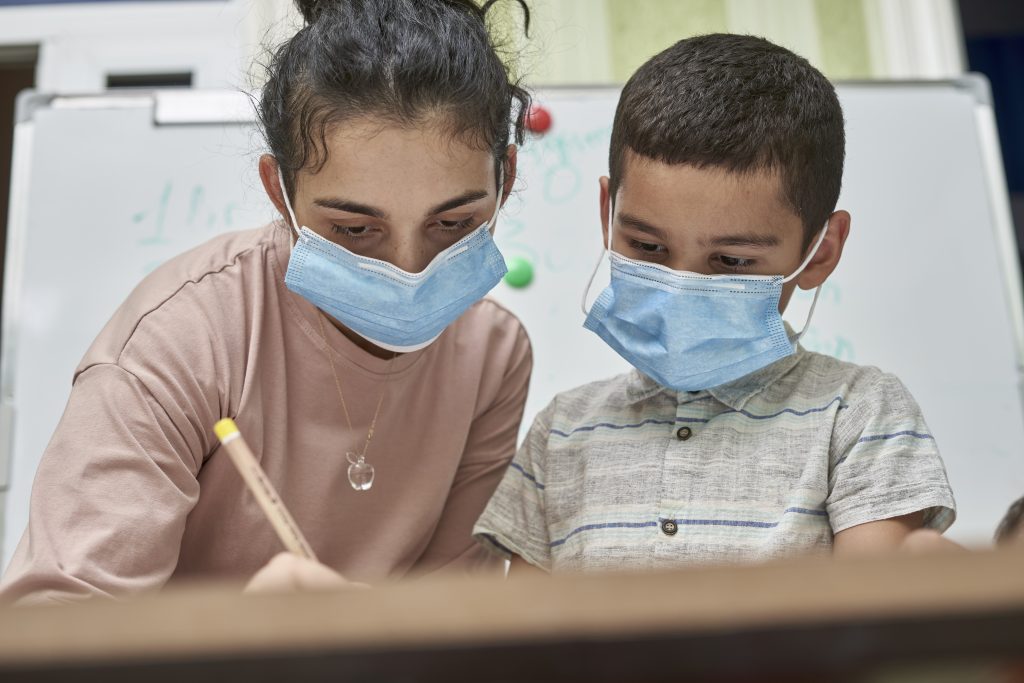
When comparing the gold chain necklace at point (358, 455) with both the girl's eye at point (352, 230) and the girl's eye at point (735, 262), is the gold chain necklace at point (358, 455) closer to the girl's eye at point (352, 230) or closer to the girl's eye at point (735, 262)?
the girl's eye at point (352, 230)

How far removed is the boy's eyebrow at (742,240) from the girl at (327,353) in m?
0.22

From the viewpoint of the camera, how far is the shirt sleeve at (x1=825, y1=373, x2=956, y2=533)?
2.75 ft

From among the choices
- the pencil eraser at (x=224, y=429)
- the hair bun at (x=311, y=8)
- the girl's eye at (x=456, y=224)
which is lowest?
the pencil eraser at (x=224, y=429)

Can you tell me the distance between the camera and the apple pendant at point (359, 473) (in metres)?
1.03

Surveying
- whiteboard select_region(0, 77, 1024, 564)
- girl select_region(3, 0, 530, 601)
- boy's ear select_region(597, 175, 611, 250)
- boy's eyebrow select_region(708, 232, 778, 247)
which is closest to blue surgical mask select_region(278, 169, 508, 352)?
girl select_region(3, 0, 530, 601)

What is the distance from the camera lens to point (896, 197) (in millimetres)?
1621

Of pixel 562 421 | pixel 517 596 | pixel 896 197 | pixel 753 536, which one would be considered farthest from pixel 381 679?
pixel 896 197

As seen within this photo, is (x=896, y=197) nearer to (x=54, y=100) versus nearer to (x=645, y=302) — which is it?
(x=645, y=302)

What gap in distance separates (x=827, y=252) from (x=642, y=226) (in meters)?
0.19

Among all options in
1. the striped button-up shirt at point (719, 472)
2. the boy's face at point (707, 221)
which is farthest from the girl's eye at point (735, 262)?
the striped button-up shirt at point (719, 472)

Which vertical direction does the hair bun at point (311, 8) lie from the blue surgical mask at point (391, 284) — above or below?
above

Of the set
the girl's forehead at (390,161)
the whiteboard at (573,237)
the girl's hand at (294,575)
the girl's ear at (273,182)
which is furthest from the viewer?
the whiteboard at (573,237)

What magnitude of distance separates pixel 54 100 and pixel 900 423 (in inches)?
52.5

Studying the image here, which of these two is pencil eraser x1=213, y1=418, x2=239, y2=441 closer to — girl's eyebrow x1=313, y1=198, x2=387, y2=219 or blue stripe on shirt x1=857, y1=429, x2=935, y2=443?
girl's eyebrow x1=313, y1=198, x2=387, y2=219
